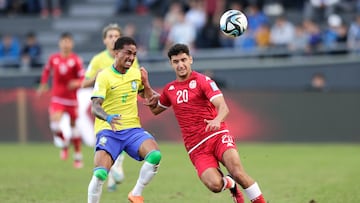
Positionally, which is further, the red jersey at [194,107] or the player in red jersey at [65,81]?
the player in red jersey at [65,81]

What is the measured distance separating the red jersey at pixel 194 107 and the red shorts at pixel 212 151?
71 mm

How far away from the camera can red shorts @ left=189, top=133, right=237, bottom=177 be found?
446 inches

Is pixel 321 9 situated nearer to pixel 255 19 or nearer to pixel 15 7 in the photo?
pixel 255 19

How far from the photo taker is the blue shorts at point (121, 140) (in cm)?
1176

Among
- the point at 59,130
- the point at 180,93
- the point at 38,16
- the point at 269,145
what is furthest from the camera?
the point at 38,16

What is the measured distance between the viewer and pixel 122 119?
12.0 meters

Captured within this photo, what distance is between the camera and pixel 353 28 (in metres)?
26.1

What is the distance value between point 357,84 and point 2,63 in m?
10.8

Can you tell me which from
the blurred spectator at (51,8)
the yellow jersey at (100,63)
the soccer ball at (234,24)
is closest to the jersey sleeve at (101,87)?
the soccer ball at (234,24)

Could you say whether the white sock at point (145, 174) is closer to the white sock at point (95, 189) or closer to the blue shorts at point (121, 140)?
the blue shorts at point (121, 140)

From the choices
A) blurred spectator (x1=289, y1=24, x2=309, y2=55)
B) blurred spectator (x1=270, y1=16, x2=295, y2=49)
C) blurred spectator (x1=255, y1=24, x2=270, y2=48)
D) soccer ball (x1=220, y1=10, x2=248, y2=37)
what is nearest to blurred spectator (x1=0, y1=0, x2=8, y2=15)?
blurred spectator (x1=255, y1=24, x2=270, y2=48)

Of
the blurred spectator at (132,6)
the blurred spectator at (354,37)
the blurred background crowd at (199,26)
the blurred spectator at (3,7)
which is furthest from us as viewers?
the blurred spectator at (3,7)

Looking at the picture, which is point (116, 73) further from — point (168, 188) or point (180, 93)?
point (168, 188)

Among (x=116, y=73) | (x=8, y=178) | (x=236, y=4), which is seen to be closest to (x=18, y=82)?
(x=236, y=4)
